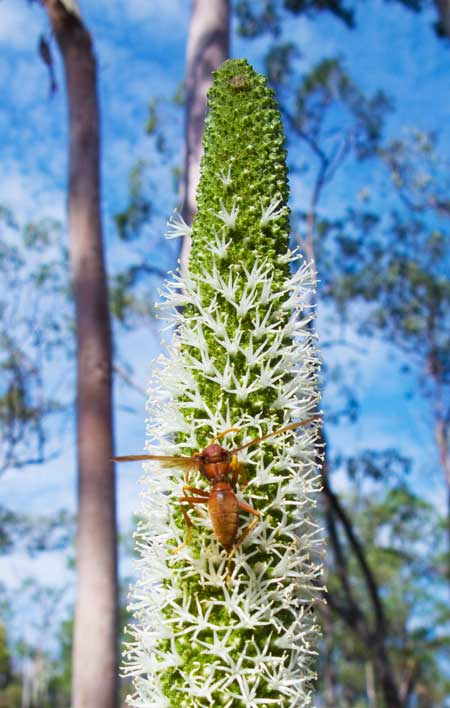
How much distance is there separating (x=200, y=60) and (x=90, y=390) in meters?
3.05

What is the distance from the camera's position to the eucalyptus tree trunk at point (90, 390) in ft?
18.5

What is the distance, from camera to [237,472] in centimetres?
205

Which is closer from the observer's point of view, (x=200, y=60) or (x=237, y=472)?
(x=237, y=472)

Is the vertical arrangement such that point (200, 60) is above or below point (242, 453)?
above

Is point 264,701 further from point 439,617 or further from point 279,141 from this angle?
point 439,617

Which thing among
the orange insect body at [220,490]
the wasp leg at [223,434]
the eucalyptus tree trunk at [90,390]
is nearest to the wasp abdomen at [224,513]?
the orange insect body at [220,490]

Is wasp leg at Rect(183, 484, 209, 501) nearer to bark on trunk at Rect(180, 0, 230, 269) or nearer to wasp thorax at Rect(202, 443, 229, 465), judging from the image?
wasp thorax at Rect(202, 443, 229, 465)

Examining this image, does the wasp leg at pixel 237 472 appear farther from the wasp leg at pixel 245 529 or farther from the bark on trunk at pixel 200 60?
the bark on trunk at pixel 200 60

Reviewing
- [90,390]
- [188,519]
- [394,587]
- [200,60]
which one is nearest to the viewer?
[188,519]

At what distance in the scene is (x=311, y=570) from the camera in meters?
2.23

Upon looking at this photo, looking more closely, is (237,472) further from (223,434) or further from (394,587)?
(394,587)

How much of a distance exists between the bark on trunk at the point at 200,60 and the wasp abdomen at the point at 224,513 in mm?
3332

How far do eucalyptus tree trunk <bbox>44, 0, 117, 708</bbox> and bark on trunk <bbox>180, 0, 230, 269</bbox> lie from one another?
5.03 ft

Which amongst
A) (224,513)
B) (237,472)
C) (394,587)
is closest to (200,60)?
(237,472)
